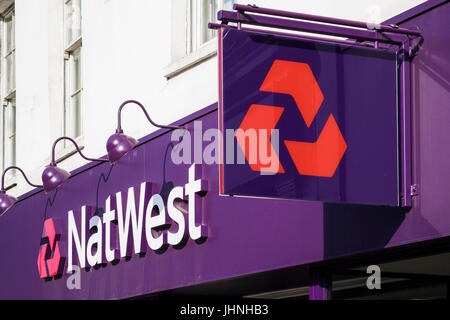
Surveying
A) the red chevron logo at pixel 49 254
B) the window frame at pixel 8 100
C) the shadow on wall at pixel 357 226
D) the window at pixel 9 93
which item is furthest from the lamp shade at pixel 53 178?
the shadow on wall at pixel 357 226

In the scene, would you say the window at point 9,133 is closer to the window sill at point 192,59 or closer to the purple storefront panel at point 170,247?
the purple storefront panel at point 170,247

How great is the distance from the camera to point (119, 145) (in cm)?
993

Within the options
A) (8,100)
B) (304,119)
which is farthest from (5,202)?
(304,119)

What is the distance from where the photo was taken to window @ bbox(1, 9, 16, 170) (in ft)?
48.8

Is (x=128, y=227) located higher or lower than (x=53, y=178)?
lower

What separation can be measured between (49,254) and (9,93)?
3.29 meters

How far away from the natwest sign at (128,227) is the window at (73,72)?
1.25 m

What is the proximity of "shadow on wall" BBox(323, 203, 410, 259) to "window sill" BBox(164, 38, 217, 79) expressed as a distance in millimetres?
2257

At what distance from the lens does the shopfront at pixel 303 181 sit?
21.7 feet

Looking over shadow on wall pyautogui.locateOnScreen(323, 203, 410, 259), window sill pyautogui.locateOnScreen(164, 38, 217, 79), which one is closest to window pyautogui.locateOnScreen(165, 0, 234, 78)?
window sill pyautogui.locateOnScreen(164, 38, 217, 79)

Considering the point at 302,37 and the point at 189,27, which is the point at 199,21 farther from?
the point at 302,37
